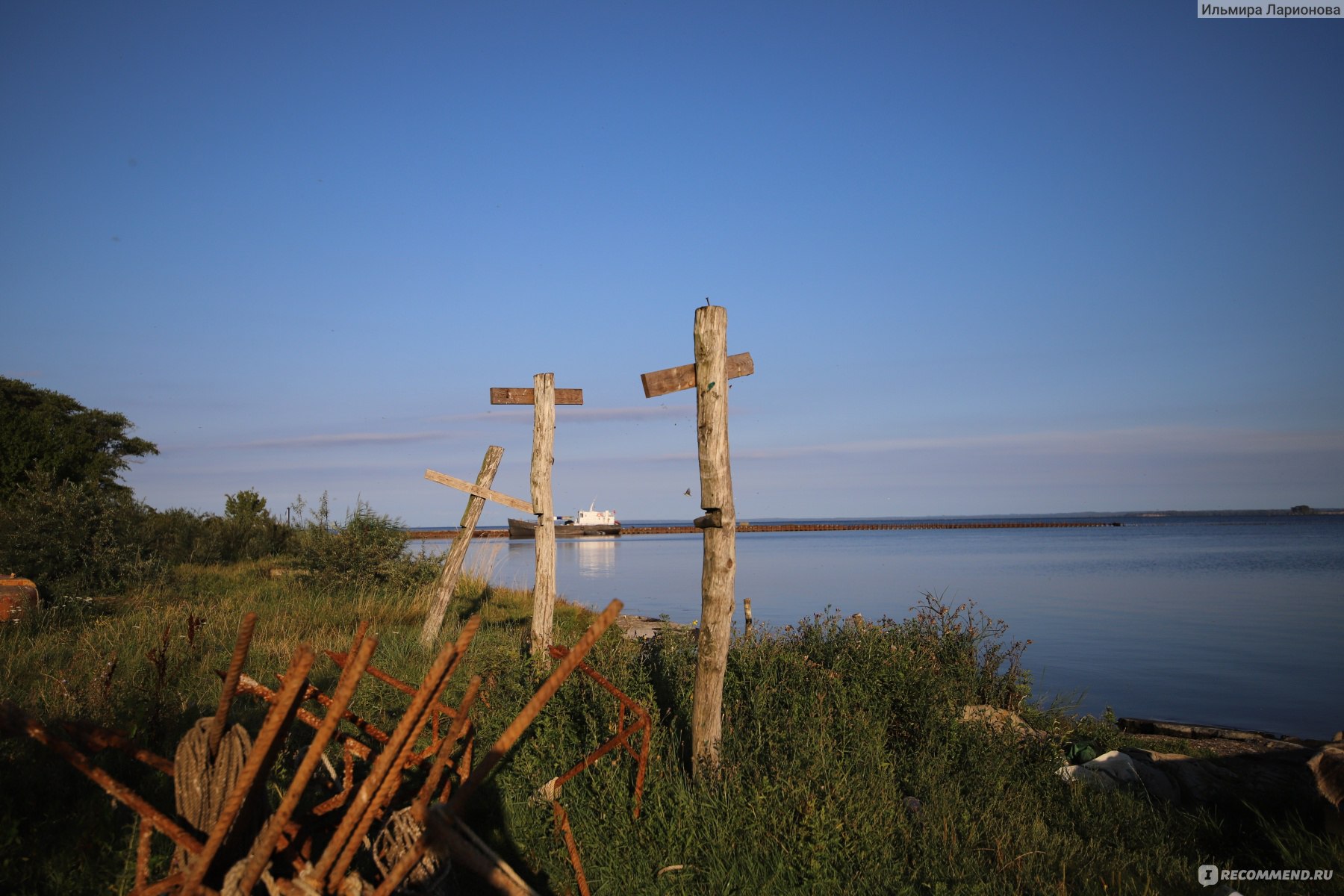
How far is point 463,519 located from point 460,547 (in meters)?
0.44

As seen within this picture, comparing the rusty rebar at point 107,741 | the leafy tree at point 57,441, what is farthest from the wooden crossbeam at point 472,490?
the leafy tree at point 57,441

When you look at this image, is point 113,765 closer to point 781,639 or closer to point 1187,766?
point 781,639

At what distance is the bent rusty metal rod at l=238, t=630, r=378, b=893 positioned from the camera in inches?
83.2

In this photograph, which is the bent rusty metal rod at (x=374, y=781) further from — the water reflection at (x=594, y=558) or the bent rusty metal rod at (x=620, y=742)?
the water reflection at (x=594, y=558)

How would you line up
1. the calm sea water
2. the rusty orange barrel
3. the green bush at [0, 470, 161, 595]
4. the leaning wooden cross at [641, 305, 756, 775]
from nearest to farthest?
the leaning wooden cross at [641, 305, 756, 775]
the rusty orange barrel
the green bush at [0, 470, 161, 595]
the calm sea water

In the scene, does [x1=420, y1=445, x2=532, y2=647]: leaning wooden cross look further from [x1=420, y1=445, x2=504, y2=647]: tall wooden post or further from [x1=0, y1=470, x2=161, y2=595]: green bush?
[x1=0, y1=470, x2=161, y2=595]: green bush

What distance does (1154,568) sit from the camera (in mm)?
36531

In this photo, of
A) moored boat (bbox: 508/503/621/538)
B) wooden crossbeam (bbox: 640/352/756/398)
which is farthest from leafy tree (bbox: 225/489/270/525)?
moored boat (bbox: 508/503/621/538)

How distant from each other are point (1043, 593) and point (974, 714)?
2148 cm

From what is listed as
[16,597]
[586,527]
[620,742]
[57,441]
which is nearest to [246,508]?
[57,441]

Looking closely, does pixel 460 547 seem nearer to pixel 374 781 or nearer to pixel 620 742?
pixel 620 742

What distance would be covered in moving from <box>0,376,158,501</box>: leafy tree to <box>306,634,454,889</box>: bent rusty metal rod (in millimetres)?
21881

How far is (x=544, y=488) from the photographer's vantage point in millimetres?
10086

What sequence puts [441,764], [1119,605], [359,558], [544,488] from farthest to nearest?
[1119,605] → [359,558] → [544,488] → [441,764]
